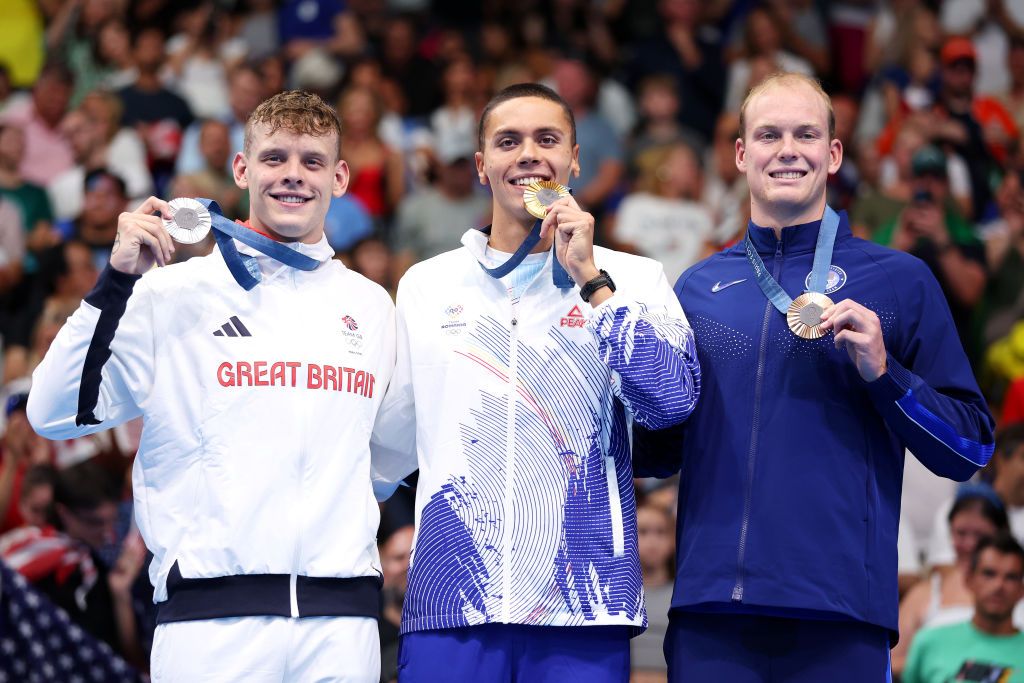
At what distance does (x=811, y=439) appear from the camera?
171 inches

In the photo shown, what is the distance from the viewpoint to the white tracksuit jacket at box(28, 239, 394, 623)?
13.9 ft

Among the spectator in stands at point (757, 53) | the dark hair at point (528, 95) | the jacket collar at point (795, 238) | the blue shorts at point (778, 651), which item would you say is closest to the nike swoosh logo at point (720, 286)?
the jacket collar at point (795, 238)

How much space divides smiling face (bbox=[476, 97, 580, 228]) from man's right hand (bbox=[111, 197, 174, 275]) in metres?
1.12

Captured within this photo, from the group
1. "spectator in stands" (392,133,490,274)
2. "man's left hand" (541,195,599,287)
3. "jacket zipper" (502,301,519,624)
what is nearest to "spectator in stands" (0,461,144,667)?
"spectator in stands" (392,133,490,274)

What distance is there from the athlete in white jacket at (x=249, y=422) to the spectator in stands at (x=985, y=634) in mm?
3844

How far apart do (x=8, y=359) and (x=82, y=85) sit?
3547mm

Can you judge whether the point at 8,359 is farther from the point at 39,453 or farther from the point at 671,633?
the point at 671,633

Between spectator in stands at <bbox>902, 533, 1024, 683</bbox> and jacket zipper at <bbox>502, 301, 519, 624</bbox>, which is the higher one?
jacket zipper at <bbox>502, 301, 519, 624</bbox>

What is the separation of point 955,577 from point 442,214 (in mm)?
5133

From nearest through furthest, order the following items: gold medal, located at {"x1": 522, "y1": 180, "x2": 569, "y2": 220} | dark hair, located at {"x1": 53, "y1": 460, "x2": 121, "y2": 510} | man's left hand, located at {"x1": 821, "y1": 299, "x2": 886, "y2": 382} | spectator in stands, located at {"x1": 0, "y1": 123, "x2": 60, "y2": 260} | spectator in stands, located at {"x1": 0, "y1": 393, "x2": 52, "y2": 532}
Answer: man's left hand, located at {"x1": 821, "y1": 299, "x2": 886, "y2": 382}
gold medal, located at {"x1": 522, "y1": 180, "x2": 569, "y2": 220}
dark hair, located at {"x1": 53, "y1": 460, "x2": 121, "y2": 510}
spectator in stands, located at {"x1": 0, "y1": 393, "x2": 52, "y2": 532}
spectator in stands, located at {"x1": 0, "y1": 123, "x2": 60, "y2": 260}

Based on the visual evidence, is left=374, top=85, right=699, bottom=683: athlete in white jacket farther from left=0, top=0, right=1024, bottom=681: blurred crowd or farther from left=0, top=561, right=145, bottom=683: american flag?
left=0, top=561, right=145, bottom=683: american flag

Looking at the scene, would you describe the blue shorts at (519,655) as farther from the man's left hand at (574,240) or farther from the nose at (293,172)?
the nose at (293,172)

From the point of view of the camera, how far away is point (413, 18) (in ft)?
44.0

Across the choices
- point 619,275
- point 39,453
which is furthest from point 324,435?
point 39,453
